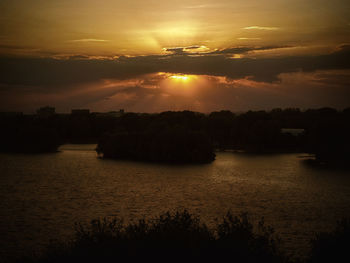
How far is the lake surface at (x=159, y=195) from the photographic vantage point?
1553 centimetres

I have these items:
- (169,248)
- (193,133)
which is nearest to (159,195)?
(169,248)

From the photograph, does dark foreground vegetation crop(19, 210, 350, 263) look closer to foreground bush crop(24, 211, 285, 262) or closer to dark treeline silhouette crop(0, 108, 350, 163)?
foreground bush crop(24, 211, 285, 262)

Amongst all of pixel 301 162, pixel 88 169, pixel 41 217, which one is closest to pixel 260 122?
pixel 301 162

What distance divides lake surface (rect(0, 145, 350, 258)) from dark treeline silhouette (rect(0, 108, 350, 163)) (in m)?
4.07

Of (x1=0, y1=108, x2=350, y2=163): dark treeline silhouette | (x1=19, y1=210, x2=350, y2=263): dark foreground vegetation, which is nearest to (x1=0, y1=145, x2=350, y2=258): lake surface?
(x1=19, y1=210, x2=350, y2=263): dark foreground vegetation

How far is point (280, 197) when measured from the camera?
21.8m

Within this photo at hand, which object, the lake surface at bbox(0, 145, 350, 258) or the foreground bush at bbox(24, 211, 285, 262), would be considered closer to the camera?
the foreground bush at bbox(24, 211, 285, 262)

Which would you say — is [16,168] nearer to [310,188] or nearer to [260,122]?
[310,188]

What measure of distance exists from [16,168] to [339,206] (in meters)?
24.7

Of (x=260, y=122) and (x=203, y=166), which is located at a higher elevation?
(x=260, y=122)

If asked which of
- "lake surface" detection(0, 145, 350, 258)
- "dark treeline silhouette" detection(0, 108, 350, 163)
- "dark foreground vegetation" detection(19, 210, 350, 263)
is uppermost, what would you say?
"dark treeline silhouette" detection(0, 108, 350, 163)

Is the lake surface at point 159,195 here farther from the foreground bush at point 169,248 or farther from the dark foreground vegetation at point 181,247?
the foreground bush at point 169,248

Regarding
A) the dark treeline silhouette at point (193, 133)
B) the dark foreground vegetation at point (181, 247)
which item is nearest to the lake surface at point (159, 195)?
the dark foreground vegetation at point (181, 247)

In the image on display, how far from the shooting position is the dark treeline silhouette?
39.8m
